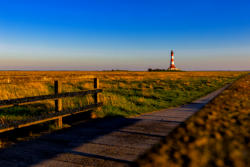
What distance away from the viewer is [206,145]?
1.67ft

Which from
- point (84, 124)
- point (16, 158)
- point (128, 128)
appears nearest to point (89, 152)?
point (16, 158)

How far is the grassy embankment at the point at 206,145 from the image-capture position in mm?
439

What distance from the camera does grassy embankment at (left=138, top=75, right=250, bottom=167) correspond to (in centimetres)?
44

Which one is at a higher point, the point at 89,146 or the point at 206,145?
the point at 206,145

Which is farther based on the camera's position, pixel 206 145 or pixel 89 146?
pixel 89 146

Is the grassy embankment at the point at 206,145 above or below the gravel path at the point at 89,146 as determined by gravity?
above

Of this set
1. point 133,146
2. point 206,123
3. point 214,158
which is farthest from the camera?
point 133,146

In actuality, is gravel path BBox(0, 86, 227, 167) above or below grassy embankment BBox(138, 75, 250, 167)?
below

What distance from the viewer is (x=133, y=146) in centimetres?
415

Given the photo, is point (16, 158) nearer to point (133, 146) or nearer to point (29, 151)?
point (29, 151)

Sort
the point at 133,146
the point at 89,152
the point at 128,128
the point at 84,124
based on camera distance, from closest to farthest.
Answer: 1. the point at 89,152
2. the point at 133,146
3. the point at 128,128
4. the point at 84,124

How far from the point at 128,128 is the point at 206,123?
16.6ft

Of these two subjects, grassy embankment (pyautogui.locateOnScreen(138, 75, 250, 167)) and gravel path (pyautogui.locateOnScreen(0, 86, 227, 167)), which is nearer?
grassy embankment (pyautogui.locateOnScreen(138, 75, 250, 167))

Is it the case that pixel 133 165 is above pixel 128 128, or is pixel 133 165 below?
above
